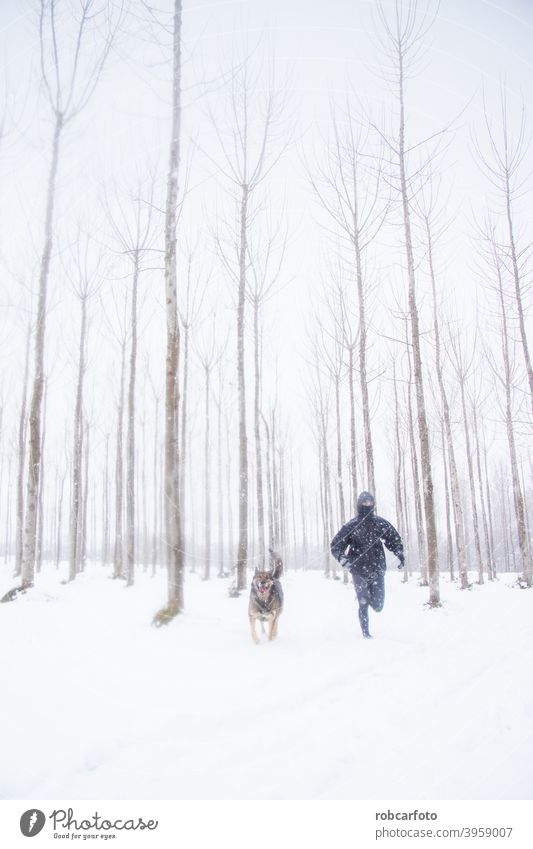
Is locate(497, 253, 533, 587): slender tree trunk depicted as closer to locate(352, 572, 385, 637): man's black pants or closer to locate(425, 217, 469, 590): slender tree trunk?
locate(425, 217, 469, 590): slender tree trunk

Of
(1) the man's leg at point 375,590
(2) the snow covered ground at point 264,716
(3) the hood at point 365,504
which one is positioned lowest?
(2) the snow covered ground at point 264,716

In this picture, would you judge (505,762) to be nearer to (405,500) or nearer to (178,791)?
(178,791)

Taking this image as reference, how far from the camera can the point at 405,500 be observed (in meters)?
22.6

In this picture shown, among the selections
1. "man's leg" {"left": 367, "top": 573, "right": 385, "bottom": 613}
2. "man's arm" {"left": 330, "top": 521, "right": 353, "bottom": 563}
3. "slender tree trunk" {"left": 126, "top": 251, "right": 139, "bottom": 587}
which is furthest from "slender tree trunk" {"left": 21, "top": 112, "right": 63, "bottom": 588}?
"man's leg" {"left": 367, "top": 573, "right": 385, "bottom": 613}

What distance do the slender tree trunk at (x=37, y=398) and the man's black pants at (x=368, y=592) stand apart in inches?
286

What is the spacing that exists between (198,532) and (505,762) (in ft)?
82.2

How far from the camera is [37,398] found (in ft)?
30.4

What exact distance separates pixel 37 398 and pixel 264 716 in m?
8.91

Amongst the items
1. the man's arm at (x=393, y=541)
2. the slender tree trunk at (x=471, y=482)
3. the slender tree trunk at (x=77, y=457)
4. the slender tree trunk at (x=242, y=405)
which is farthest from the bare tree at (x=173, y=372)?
the slender tree trunk at (x=471, y=482)

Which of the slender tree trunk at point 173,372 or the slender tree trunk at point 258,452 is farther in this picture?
the slender tree trunk at point 258,452

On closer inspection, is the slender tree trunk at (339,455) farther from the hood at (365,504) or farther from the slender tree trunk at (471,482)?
the hood at (365,504)

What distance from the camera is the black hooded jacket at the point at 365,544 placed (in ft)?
16.6

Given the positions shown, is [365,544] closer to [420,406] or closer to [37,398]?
[420,406]

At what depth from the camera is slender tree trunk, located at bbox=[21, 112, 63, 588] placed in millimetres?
8711
